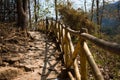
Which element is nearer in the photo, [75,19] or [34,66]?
[34,66]

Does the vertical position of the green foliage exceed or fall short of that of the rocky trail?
it exceeds it

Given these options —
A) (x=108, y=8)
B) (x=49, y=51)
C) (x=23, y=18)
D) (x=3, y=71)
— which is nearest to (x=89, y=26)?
(x=23, y=18)

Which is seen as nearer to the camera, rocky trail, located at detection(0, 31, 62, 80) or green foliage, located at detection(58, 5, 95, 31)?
rocky trail, located at detection(0, 31, 62, 80)

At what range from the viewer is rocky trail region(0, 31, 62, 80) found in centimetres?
693

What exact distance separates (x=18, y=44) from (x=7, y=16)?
10.4 meters

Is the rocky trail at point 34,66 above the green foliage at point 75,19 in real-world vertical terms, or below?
below

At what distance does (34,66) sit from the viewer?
793 centimetres

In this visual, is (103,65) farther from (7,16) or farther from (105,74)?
(7,16)

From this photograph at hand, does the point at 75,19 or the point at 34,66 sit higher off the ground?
the point at 75,19

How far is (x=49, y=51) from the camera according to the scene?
10.4 meters

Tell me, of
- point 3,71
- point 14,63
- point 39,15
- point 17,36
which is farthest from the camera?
point 39,15

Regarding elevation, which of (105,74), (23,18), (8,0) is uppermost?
(8,0)

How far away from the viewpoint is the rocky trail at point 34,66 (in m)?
6.93

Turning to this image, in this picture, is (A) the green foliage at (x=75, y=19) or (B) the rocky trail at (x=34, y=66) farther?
(A) the green foliage at (x=75, y=19)
